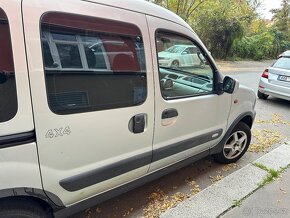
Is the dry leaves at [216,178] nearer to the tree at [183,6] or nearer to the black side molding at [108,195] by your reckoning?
the black side molding at [108,195]

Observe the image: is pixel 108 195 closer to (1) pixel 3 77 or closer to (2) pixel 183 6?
(1) pixel 3 77

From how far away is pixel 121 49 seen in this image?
196 centimetres

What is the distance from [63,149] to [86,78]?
19.3 inches

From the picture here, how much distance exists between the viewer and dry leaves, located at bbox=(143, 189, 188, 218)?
8.40 feet

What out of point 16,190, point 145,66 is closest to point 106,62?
point 145,66

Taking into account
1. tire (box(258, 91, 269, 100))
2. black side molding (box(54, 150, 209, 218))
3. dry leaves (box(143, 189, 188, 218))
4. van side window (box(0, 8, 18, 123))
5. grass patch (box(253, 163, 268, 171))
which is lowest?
dry leaves (box(143, 189, 188, 218))

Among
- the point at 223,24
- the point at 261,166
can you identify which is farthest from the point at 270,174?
the point at 223,24

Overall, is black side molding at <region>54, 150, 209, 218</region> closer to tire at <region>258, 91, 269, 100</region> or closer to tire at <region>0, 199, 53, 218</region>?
tire at <region>0, 199, 53, 218</region>

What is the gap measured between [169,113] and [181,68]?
0.68 meters

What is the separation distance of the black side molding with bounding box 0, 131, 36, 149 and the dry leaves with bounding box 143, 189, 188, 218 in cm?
144

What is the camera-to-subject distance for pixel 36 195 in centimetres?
168

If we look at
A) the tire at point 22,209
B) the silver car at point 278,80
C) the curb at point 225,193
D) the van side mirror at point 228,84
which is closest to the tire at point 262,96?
the silver car at point 278,80

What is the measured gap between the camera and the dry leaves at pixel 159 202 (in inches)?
101

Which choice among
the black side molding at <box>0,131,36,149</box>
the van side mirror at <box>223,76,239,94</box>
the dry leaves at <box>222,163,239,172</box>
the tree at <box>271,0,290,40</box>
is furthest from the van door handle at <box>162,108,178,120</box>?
the tree at <box>271,0,290,40</box>
